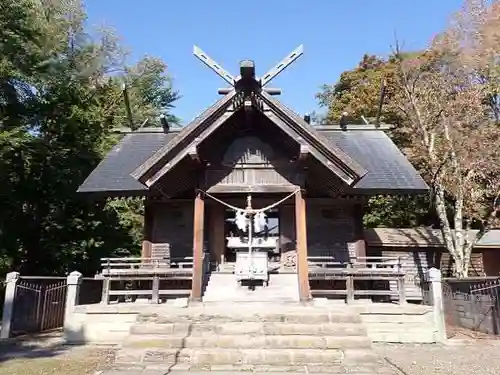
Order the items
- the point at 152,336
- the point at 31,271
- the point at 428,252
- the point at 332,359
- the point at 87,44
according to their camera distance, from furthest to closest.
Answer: the point at 87,44
the point at 428,252
the point at 31,271
the point at 152,336
the point at 332,359

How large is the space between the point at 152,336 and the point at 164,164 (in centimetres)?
419

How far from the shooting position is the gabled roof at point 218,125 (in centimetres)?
1035

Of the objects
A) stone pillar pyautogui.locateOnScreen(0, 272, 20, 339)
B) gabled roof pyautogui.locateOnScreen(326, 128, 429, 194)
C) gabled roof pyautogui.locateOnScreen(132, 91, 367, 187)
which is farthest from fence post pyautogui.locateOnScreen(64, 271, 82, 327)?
gabled roof pyautogui.locateOnScreen(326, 128, 429, 194)

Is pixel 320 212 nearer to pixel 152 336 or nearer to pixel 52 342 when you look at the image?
pixel 152 336

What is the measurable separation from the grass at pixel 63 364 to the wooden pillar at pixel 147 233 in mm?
4905

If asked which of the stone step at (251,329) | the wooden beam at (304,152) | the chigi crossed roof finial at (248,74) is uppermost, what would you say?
the chigi crossed roof finial at (248,74)

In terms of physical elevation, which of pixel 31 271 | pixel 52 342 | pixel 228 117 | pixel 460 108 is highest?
pixel 460 108

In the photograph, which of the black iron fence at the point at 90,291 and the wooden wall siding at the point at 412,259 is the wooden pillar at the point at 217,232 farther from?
the wooden wall siding at the point at 412,259

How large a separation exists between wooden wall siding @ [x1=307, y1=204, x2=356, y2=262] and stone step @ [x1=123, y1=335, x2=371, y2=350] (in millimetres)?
5612

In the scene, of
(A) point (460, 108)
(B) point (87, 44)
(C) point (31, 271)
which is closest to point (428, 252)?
(A) point (460, 108)

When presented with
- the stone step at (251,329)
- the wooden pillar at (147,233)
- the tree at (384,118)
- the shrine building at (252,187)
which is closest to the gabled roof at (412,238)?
the tree at (384,118)

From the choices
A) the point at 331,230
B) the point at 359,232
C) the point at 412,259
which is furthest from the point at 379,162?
the point at 412,259

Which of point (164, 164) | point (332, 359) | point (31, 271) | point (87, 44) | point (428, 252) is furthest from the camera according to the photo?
point (87, 44)

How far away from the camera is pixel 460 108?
19.1 m
